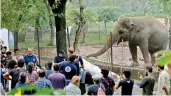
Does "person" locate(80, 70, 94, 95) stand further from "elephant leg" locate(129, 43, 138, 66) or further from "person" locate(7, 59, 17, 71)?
"elephant leg" locate(129, 43, 138, 66)

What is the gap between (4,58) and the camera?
13.5 meters

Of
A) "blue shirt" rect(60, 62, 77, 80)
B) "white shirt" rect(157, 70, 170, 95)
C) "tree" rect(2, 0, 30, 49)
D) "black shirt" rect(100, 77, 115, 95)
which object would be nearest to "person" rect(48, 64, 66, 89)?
"blue shirt" rect(60, 62, 77, 80)

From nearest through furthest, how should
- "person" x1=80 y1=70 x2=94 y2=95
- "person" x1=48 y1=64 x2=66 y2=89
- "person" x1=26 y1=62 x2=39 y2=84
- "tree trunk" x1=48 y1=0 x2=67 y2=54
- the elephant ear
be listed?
"person" x1=48 y1=64 x2=66 y2=89 → "person" x1=26 y1=62 x2=39 y2=84 → "person" x1=80 y1=70 x2=94 y2=95 → the elephant ear → "tree trunk" x1=48 y1=0 x2=67 y2=54

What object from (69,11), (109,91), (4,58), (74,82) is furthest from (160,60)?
(69,11)

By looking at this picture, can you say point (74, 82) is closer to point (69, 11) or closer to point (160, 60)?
point (160, 60)

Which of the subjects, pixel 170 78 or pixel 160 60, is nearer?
pixel 160 60

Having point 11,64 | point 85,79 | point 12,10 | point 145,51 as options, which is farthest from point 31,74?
point 145,51

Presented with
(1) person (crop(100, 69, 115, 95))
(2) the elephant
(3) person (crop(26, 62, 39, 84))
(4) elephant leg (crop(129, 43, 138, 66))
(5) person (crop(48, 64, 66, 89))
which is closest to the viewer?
(1) person (crop(100, 69, 115, 95))

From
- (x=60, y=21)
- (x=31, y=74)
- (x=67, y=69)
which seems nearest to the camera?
(x=31, y=74)

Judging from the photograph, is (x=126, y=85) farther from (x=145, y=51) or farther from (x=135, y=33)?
(x=145, y=51)

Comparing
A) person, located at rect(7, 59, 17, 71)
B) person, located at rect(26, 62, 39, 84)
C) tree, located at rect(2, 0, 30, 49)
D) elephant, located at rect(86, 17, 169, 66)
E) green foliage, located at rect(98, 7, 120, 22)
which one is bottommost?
person, located at rect(26, 62, 39, 84)

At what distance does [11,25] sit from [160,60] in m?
17.9

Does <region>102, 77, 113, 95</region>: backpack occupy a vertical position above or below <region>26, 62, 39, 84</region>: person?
below

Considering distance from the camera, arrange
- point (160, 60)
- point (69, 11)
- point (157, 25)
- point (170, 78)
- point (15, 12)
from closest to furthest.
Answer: point (160, 60), point (170, 78), point (15, 12), point (157, 25), point (69, 11)
